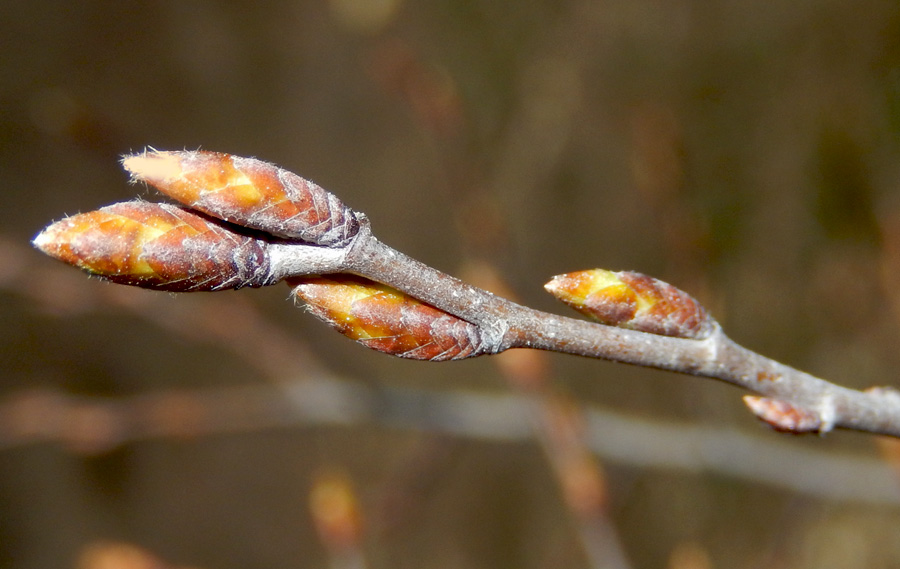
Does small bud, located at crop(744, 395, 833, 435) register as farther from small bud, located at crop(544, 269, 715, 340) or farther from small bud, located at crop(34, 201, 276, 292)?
small bud, located at crop(34, 201, 276, 292)

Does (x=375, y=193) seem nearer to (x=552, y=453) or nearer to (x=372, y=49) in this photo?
(x=372, y=49)

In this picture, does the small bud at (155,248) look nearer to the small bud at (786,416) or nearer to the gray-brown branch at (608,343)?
the gray-brown branch at (608,343)

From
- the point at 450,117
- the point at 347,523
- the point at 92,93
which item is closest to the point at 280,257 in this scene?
the point at 347,523

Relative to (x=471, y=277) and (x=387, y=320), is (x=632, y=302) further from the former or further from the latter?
(x=471, y=277)

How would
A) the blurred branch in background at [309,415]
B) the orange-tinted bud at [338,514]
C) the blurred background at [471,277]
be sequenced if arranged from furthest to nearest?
the blurred branch in background at [309,415] → the blurred background at [471,277] → the orange-tinted bud at [338,514]

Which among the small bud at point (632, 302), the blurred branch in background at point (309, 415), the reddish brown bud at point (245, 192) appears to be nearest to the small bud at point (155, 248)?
the reddish brown bud at point (245, 192)

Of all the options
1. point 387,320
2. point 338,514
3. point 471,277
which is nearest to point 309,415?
point 471,277

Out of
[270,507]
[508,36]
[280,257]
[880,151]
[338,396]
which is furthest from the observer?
[270,507]
